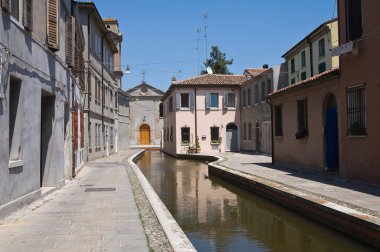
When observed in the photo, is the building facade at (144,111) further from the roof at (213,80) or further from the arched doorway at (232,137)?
the arched doorway at (232,137)

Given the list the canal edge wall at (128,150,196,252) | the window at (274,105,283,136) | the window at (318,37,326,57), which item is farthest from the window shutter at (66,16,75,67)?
the window at (318,37,326,57)

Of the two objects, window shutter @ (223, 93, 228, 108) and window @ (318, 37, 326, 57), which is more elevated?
window @ (318, 37, 326, 57)

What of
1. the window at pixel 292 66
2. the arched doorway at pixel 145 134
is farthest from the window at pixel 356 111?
the arched doorway at pixel 145 134

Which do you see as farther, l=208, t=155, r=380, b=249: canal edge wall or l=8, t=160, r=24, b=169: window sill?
l=8, t=160, r=24, b=169: window sill

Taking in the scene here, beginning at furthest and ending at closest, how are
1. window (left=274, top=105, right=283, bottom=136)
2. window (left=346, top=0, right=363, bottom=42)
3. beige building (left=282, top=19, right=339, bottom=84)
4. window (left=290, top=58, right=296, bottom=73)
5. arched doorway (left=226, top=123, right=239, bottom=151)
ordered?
arched doorway (left=226, top=123, right=239, bottom=151)
window (left=290, top=58, right=296, bottom=73)
beige building (left=282, top=19, right=339, bottom=84)
window (left=274, top=105, right=283, bottom=136)
window (left=346, top=0, right=363, bottom=42)

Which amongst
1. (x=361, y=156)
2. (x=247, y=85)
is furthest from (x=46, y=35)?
(x=247, y=85)

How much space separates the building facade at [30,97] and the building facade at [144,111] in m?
45.2

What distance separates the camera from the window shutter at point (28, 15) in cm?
887

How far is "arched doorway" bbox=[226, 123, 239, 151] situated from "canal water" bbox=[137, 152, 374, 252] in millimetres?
20586

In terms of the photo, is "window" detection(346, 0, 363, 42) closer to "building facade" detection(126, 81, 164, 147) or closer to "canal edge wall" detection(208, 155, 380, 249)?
"canal edge wall" detection(208, 155, 380, 249)

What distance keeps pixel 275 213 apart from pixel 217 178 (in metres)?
8.38

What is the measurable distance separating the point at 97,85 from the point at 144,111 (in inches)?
1212

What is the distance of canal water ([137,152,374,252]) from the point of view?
26.2ft

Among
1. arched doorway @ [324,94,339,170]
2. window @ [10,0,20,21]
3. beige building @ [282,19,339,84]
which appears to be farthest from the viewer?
beige building @ [282,19,339,84]
